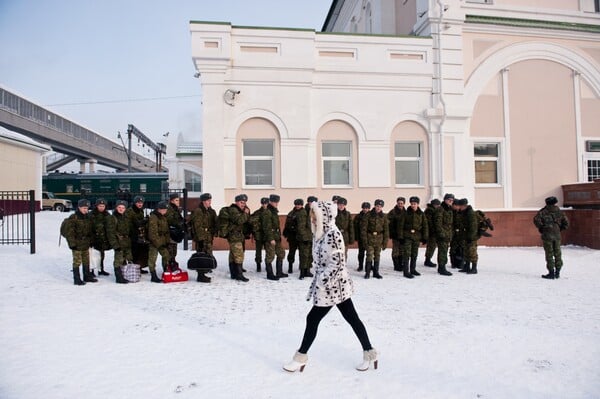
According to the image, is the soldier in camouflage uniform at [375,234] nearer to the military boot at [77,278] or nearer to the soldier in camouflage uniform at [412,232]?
the soldier in camouflage uniform at [412,232]

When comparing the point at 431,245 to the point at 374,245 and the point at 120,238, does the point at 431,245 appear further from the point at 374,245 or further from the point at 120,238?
the point at 120,238

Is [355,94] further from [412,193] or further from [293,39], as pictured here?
[412,193]

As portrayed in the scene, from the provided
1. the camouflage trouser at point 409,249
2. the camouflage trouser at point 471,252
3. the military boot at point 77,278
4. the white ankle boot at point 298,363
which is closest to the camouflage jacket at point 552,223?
the camouflage trouser at point 471,252

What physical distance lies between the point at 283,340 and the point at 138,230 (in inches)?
207

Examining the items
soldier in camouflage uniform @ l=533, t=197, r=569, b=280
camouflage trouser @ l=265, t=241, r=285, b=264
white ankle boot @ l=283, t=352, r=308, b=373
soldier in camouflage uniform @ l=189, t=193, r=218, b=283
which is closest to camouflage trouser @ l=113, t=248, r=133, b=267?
soldier in camouflage uniform @ l=189, t=193, r=218, b=283

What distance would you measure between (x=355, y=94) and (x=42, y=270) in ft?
35.1

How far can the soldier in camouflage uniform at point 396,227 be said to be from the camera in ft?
31.5

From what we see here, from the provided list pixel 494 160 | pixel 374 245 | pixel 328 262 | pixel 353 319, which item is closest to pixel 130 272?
pixel 374 245

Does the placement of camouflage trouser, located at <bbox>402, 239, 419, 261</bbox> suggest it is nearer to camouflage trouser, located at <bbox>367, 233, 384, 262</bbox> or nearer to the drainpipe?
camouflage trouser, located at <bbox>367, 233, 384, 262</bbox>

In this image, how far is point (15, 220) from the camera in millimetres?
18484

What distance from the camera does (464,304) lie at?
679 centimetres

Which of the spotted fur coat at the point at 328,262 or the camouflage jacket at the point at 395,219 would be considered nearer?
the spotted fur coat at the point at 328,262

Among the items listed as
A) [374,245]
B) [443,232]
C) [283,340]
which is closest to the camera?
[283,340]

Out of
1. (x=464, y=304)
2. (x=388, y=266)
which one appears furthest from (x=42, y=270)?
(x=464, y=304)
